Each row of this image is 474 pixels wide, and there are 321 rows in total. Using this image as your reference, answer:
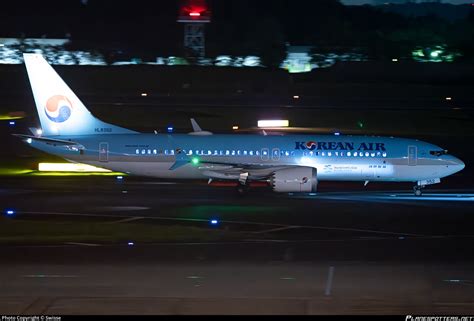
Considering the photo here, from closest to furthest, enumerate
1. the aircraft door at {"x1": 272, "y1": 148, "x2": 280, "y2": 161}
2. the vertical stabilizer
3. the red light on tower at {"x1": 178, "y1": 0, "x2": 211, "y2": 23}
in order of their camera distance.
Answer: the aircraft door at {"x1": 272, "y1": 148, "x2": 280, "y2": 161}
the vertical stabilizer
the red light on tower at {"x1": 178, "y1": 0, "x2": 211, "y2": 23}

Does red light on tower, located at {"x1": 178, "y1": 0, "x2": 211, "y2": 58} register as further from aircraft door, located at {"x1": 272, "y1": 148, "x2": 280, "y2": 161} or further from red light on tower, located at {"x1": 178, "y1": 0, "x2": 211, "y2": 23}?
aircraft door, located at {"x1": 272, "y1": 148, "x2": 280, "y2": 161}

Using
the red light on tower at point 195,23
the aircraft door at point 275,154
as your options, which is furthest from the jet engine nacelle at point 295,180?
the red light on tower at point 195,23

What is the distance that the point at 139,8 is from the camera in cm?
16062

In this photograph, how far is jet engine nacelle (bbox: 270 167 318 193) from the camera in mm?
36719

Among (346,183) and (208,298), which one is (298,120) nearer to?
(346,183)

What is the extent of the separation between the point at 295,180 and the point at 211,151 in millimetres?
4756

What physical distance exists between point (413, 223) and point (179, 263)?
11408mm

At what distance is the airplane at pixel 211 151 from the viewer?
38844 millimetres

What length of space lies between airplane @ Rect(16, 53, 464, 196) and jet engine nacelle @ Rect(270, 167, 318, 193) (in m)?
1.71

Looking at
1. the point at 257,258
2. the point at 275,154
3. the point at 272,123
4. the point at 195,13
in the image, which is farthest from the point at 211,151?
the point at 195,13

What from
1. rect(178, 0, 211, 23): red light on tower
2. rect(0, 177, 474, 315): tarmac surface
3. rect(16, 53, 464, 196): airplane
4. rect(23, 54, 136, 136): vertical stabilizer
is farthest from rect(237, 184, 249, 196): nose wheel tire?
rect(178, 0, 211, 23): red light on tower

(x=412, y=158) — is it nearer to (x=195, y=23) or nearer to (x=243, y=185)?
(x=243, y=185)

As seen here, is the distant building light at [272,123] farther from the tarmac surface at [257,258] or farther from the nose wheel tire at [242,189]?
the nose wheel tire at [242,189]

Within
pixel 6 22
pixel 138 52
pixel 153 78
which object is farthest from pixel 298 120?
pixel 6 22
